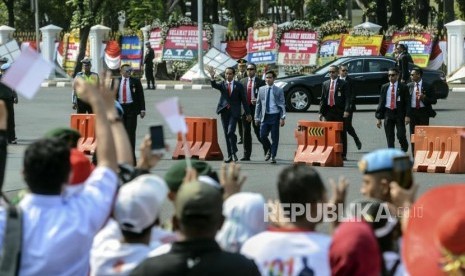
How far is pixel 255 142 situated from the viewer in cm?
2538

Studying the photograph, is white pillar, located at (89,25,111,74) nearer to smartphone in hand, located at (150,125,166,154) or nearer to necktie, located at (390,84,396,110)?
necktie, located at (390,84,396,110)

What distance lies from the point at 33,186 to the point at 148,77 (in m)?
38.7

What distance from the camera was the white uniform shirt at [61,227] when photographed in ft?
18.2

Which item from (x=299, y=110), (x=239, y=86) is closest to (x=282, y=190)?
(x=239, y=86)

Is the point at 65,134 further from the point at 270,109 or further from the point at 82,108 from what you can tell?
the point at 82,108

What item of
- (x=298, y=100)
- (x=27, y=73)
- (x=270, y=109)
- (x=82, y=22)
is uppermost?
(x=27, y=73)

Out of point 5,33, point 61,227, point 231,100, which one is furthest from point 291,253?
point 5,33

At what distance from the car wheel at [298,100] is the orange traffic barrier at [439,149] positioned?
12.7 meters

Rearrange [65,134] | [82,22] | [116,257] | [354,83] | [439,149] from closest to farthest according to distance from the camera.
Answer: [116,257], [65,134], [439,149], [354,83], [82,22]

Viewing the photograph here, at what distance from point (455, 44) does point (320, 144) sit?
24.1 m

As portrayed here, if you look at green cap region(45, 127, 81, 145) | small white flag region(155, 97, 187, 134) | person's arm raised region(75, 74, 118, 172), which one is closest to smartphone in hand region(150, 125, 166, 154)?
small white flag region(155, 97, 187, 134)

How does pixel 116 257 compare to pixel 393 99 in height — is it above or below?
above

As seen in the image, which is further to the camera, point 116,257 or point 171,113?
point 171,113

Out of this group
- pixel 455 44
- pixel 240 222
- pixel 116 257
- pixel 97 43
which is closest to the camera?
pixel 116 257
